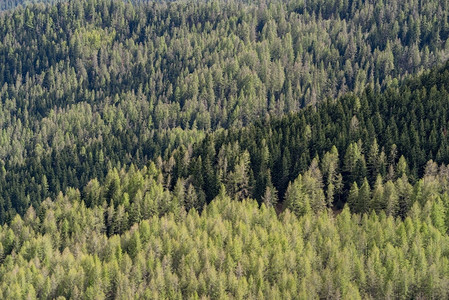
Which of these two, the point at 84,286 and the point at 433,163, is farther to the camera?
the point at 433,163

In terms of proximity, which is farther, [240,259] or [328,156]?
[328,156]

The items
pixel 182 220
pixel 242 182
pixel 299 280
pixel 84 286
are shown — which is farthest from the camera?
pixel 242 182

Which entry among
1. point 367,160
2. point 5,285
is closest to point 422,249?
point 367,160

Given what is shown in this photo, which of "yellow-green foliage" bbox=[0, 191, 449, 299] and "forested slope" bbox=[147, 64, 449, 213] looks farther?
"forested slope" bbox=[147, 64, 449, 213]

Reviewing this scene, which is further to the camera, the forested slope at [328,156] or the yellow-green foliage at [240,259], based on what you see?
the forested slope at [328,156]

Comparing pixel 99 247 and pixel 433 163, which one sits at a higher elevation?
pixel 433 163

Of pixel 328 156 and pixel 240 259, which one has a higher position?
pixel 328 156

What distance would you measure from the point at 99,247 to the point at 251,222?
31.8 metres

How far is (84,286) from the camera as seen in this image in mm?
138875

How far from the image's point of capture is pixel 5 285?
142 metres

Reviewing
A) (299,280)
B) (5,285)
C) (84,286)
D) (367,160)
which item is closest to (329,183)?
(367,160)

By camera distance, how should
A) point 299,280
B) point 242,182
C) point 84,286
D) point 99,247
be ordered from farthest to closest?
point 242,182 → point 99,247 → point 84,286 → point 299,280

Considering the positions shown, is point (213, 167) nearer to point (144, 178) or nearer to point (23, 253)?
point (144, 178)

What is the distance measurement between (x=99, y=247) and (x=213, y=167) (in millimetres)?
43835
